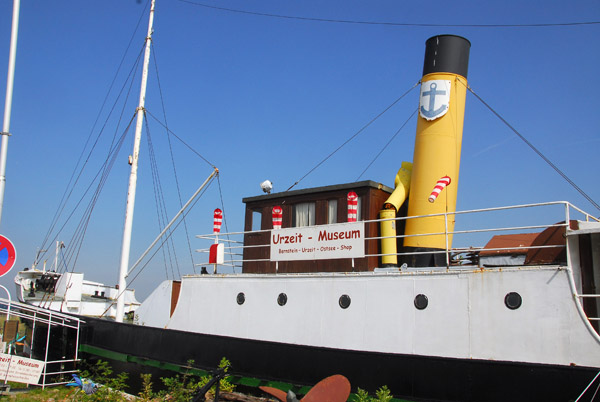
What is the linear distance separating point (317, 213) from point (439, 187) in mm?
3093

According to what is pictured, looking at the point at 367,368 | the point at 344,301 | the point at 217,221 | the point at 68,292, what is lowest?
the point at 367,368

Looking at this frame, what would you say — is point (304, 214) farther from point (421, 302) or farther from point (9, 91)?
point (9, 91)

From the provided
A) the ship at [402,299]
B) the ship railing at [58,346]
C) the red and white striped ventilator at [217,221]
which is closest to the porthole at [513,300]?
the ship at [402,299]

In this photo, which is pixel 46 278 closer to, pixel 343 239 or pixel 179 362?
pixel 179 362

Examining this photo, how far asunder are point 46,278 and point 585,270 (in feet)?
73.9

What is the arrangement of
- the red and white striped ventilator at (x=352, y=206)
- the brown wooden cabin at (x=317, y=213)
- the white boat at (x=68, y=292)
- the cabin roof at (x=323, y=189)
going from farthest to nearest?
the white boat at (x=68, y=292) → the cabin roof at (x=323, y=189) → the brown wooden cabin at (x=317, y=213) → the red and white striped ventilator at (x=352, y=206)

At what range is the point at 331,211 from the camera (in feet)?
40.7

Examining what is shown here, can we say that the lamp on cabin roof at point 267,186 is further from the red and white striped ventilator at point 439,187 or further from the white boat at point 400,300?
the red and white striped ventilator at point 439,187

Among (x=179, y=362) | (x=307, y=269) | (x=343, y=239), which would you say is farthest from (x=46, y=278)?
(x=343, y=239)

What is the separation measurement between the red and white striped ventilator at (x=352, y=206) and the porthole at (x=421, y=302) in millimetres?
2422

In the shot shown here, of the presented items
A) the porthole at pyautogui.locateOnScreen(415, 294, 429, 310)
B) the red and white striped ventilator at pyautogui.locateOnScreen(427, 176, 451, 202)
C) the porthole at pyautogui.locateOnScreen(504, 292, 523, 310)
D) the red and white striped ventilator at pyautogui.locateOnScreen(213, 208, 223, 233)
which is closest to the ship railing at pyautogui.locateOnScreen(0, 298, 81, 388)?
the red and white striped ventilator at pyautogui.locateOnScreen(213, 208, 223, 233)

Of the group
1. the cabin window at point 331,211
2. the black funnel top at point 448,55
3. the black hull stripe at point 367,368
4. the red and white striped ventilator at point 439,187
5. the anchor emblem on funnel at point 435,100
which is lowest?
the black hull stripe at point 367,368

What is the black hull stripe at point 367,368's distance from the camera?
24.8 feet

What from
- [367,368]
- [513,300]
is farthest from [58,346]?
[513,300]
